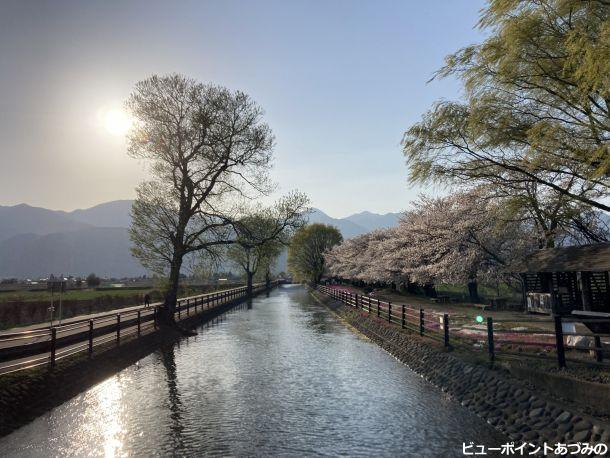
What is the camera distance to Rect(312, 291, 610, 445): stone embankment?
8.25 m

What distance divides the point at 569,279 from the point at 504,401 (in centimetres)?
1902

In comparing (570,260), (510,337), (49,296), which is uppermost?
(570,260)

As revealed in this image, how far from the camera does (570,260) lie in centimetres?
2289

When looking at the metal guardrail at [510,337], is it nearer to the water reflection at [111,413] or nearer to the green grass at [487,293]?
the water reflection at [111,413]

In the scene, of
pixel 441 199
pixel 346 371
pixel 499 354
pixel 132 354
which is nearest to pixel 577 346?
pixel 499 354

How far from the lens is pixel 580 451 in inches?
300

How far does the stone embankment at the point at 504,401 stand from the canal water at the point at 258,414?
17.4 inches

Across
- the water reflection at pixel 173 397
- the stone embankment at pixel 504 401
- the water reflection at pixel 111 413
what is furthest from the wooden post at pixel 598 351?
the water reflection at pixel 111 413

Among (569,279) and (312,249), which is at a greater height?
(312,249)

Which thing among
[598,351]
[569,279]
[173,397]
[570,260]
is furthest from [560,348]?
[569,279]

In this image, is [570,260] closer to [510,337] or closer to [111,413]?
[510,337]

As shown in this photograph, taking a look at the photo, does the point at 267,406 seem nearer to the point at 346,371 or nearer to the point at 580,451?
the point at 346,371

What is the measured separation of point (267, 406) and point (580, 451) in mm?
7268

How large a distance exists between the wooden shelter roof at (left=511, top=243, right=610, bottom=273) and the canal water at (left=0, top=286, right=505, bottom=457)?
11.7m
